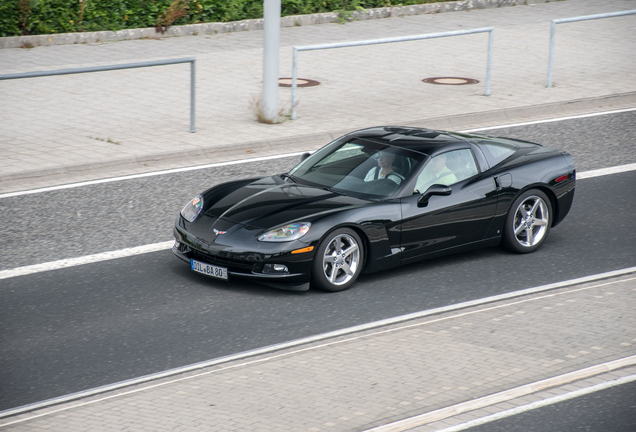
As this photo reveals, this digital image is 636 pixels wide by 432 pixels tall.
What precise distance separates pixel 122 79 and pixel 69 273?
9214 mm

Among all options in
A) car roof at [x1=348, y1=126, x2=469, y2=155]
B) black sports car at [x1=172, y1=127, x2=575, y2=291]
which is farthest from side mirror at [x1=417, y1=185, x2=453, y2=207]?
car roof at [x1=348, y1=126, x2=469, y2=155]

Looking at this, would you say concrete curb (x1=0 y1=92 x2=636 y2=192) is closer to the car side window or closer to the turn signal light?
the car side window

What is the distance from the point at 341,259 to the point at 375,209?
1.86 ft

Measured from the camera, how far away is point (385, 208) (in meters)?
8.53

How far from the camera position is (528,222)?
9.59 metres

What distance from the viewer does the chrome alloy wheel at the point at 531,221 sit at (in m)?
9.52

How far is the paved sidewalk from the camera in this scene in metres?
13.1

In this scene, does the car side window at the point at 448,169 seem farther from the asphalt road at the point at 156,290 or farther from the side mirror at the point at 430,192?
the asphalt road at the point at 156,290

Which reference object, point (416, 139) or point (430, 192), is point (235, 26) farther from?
point (430, 192)

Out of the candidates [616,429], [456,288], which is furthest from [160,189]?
[616,429]

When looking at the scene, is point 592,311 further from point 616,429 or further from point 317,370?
point 317,370

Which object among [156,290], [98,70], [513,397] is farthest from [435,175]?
[98,70]

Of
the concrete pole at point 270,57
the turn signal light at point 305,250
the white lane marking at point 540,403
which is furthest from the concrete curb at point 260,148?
the white lane marking at point 540,403

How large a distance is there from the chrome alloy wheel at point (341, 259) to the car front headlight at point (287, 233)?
0.89 feet
